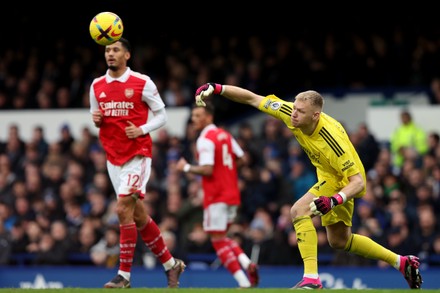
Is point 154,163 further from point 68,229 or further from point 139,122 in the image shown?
point 139,122

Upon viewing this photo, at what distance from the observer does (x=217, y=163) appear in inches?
554

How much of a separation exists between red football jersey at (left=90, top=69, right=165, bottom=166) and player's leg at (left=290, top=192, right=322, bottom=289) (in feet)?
5.93

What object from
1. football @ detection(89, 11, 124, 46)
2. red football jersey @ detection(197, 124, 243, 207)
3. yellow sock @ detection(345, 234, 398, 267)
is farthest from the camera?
red football jersey @ detection(197, 124, 243, 207)

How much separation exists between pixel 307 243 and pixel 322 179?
702mm

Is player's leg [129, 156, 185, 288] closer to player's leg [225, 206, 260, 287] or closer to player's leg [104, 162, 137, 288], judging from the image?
player's leg [104, 162, 137, 288]

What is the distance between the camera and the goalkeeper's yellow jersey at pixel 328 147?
403 inches

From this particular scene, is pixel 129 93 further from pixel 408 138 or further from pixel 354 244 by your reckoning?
pixel 408 138

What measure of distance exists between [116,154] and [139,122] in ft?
1.30

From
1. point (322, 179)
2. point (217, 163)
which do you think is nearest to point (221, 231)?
point (217, 163)

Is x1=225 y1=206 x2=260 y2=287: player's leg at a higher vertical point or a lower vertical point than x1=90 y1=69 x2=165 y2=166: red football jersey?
lower

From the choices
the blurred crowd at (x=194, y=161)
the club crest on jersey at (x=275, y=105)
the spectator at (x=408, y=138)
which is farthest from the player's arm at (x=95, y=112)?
the spectator at (x=408, y=138)

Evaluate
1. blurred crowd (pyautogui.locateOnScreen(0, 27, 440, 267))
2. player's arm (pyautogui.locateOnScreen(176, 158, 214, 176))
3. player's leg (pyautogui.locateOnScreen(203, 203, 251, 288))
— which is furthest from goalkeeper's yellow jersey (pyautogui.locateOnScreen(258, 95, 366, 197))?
blurred crowd (pyautogui.locateOnScreen(0, 27, 440, 267))

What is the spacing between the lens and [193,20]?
23656 mm

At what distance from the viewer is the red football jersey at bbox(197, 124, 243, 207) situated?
13906mm
